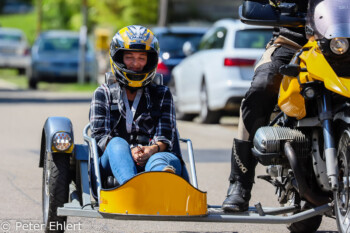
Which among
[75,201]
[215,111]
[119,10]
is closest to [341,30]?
[75,201]

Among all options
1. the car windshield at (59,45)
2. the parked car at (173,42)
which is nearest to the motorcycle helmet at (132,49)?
the parked car at (173,42)

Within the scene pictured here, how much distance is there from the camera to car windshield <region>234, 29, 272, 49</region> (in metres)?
15.1

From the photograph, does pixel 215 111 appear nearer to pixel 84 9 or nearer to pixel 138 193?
pixel 138 193

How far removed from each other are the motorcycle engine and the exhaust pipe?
0.08 metres

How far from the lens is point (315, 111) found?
18.0 ft

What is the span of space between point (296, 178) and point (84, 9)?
30123mm

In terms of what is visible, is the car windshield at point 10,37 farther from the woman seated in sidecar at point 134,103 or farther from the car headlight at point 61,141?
the car headlight at point 61,141

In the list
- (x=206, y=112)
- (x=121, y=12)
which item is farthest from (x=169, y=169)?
(x=121, y=12)

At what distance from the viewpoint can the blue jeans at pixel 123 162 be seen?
5.81m

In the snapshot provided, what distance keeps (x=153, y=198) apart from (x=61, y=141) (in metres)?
0.96

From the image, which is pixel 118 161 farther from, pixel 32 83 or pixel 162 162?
pixel 32 83

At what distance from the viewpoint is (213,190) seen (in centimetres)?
877

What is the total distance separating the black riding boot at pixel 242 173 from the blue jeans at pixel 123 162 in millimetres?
→ 357

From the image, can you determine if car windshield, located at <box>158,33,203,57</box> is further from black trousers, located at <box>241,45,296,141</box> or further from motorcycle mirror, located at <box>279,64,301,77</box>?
motorcycle mirror, located at <box>279,64,301,77</box>
